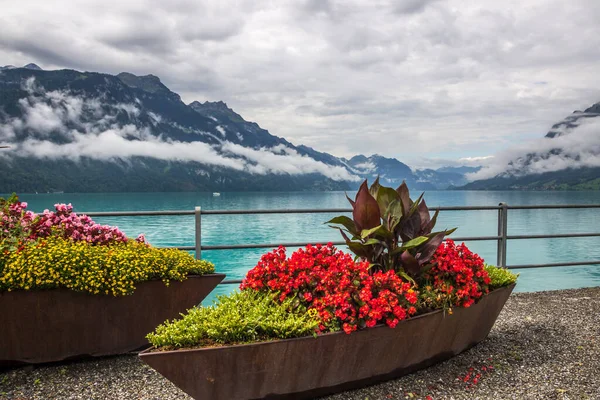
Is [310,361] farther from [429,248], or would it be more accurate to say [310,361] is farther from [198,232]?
[198,232]

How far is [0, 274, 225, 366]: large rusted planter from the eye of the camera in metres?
3.66

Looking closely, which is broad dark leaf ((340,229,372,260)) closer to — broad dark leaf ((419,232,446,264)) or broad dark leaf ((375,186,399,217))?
broad dark leaf ((375,186,399,217))

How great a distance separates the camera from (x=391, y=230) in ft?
12.7

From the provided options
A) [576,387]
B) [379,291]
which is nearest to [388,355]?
[379,291]

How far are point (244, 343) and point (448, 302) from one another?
1684mm

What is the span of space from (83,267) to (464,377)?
2.98 metres

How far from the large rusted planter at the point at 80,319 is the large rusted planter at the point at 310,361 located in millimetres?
1173

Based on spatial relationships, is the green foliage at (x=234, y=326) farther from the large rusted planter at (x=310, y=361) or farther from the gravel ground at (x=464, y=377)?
the gravel ground at (x=464, y=377)

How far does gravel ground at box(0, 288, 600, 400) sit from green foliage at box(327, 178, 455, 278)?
0.86m

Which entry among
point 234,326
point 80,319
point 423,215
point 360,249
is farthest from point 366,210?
point 80,319

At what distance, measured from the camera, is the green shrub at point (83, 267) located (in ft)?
11.8

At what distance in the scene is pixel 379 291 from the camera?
337 centimetres

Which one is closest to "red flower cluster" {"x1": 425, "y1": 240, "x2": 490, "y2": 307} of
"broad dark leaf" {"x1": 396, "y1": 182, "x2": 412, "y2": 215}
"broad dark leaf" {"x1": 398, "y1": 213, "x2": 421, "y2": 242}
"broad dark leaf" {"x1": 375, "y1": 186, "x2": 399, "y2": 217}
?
"broad dark leaf" {"x1": 398, "y1": 213, "x2": 421, "y2": 242}

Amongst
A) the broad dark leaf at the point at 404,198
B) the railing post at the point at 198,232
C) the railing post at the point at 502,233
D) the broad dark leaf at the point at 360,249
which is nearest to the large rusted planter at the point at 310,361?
the broad dark leaf at the point at 360,249
